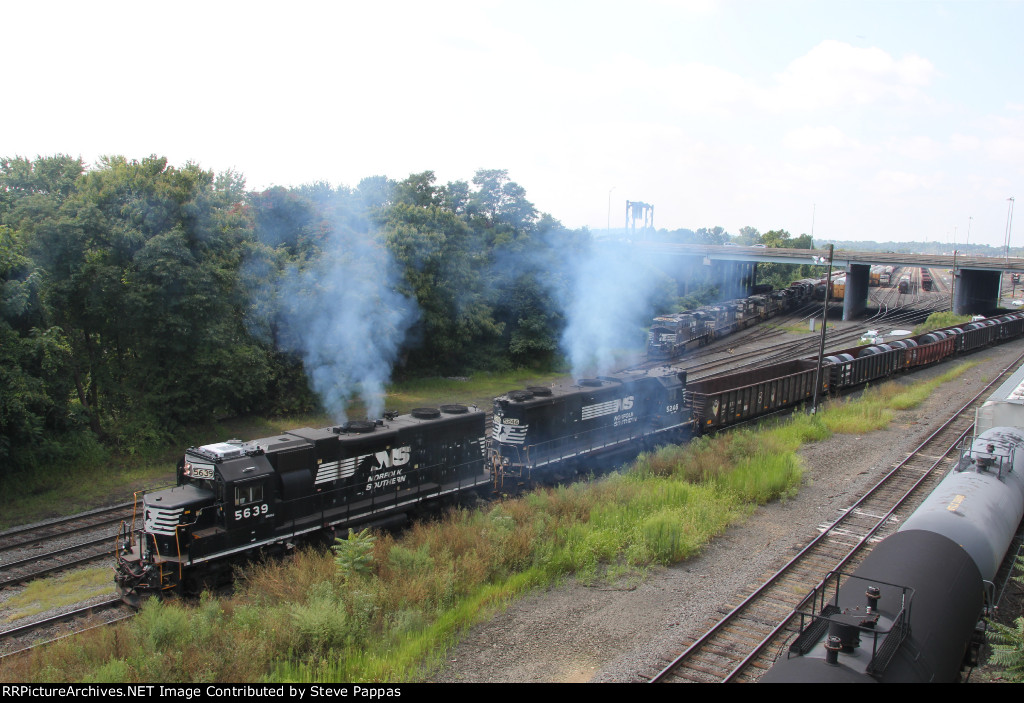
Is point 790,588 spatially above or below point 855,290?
below

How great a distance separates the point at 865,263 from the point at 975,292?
1851 centimetres

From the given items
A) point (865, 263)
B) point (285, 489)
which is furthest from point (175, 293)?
point (865, 263)

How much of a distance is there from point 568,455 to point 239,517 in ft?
31.5

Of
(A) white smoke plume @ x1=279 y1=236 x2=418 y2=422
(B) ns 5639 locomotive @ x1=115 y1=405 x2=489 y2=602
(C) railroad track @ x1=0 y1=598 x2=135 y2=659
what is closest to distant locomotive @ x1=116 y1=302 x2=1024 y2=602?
(B) ns 5639 locomotive @ x1=115 y1=405 x2=489 y2=602

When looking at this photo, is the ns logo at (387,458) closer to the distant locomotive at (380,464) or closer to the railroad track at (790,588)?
the distant locomotive at (380,464)

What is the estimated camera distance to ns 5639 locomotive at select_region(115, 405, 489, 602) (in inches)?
512

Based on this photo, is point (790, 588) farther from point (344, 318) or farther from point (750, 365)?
point (750, 365)

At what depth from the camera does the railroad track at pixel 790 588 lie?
35.1 feet

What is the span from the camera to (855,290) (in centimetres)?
6612

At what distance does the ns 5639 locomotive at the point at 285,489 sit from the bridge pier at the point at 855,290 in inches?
2247

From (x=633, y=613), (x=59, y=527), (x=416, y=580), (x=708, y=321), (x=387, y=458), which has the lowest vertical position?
(x=59, y=527)

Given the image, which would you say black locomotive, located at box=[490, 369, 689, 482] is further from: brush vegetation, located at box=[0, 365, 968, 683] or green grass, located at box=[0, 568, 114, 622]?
green grass, located at box=[0, 568, 114, 622]

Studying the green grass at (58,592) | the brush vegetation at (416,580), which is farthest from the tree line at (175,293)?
the brush vegetation at (416,580)
